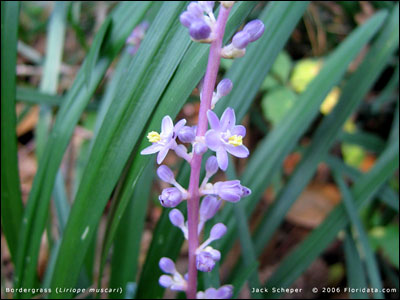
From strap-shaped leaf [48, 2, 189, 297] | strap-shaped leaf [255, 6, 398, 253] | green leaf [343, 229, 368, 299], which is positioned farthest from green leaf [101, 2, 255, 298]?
green leaf [343, 229, 368, 299]

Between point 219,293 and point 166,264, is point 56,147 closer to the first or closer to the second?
point 166,264

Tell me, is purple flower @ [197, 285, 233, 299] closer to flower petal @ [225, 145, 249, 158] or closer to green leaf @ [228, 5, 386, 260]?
flower petal @ [225, 145, 249, 158]

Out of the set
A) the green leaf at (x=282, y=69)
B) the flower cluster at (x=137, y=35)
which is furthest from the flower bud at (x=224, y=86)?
the green leaf at (x=282, y=69)

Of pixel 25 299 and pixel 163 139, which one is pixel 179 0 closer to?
pixel 163 139

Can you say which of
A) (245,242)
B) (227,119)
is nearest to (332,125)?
(245,242)

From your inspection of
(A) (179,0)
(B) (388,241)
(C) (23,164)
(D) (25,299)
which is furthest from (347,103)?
(C) (23,164)

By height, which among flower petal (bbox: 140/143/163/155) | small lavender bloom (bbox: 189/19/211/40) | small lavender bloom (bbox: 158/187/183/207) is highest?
small lavender bloom (bbox: 189/19/211/40)

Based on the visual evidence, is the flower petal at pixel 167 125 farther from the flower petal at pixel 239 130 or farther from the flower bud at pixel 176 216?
the flower bud at pixel 176 216
